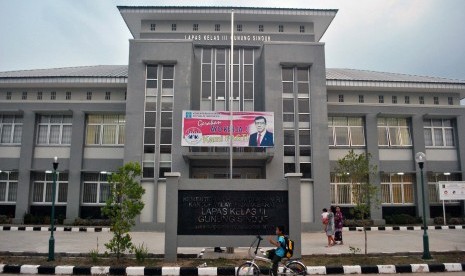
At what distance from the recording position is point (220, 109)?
26.2 m

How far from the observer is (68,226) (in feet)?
79.5

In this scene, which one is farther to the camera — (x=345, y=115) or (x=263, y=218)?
(x=345, y=115)

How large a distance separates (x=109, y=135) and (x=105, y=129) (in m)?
0.53

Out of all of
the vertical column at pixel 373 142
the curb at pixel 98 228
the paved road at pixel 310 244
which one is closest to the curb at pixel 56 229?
the curb at pixel 98 228

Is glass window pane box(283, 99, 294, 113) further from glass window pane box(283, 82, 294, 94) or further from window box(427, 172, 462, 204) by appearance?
window box(427, 172, 462, 204)

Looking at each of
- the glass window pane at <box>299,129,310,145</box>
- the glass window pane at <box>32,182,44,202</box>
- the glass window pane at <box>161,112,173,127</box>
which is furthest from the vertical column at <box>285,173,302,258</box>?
the glass window pane at <box>32,182,44,202</box>

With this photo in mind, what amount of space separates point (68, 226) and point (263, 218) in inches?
631

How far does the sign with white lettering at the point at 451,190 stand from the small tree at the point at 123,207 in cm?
2090

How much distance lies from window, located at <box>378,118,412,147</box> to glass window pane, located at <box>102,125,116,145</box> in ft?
59.9

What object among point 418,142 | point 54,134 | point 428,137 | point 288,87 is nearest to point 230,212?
point 288,87

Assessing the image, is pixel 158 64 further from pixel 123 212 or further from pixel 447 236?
pixel 447 236

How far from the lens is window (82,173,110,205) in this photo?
87.6 ft

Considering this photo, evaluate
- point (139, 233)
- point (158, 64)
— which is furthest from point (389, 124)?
point (139, 233)

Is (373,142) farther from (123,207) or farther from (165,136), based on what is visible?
(123,207)
